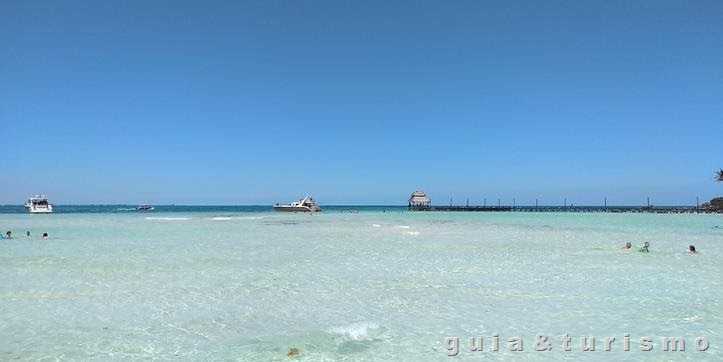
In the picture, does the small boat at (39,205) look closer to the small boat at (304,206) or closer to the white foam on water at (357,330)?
the small boat at (304,206)

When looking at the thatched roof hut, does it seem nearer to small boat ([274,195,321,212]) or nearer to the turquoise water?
small boat ([274,195,321,212])

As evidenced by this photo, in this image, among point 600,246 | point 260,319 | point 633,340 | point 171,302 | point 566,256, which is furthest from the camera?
point 600,246

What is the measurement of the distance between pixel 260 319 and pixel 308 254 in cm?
1002

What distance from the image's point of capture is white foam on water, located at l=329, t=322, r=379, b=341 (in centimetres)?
768

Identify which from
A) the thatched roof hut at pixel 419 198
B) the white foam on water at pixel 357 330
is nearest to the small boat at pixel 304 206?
the thatched roof hut at pixel 419 198

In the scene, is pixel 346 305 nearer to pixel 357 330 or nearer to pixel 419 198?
pixel 357 330

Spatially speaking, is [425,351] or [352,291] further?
[352,291]

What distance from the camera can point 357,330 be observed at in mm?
8055

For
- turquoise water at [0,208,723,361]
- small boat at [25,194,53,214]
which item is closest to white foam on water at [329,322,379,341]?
turquoise water at [0,208,723,361]

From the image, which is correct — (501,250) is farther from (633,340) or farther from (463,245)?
(633,340)

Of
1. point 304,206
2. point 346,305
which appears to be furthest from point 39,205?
point 346,305

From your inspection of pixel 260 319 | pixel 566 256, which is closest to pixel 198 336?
pixel 260 319

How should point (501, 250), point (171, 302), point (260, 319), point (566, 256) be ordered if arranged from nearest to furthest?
point (260, 319) → point (171, 302) → point (566, 256) → point (501, 250)

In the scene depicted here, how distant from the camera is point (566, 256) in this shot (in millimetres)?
18016
